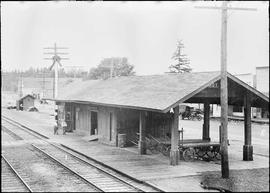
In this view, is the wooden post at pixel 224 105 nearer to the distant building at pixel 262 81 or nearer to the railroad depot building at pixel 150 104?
the railroad depot building at pixel 150 104

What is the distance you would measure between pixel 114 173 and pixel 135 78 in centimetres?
991

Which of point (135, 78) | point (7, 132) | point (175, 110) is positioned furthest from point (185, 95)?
point (7, 132)

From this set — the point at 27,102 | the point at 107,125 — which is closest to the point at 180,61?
the point at 27,102

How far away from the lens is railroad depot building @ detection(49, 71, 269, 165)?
1596 cm

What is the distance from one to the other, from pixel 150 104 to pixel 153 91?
239cm

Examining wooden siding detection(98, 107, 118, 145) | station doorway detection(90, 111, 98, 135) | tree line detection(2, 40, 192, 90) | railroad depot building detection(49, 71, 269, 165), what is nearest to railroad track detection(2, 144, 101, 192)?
railroad depot building detection(49, 71, 269, 165)

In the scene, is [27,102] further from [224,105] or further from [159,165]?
[224,105]

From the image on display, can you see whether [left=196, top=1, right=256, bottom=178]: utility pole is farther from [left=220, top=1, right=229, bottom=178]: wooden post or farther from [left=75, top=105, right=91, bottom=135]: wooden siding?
[left=75, top=105, right=91, bottom=135]: wooden siding

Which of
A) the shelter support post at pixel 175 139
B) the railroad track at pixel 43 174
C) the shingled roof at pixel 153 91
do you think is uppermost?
the shingled roof at pixel 153 91

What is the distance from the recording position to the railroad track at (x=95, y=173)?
487 inches

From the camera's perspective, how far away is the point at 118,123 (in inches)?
845

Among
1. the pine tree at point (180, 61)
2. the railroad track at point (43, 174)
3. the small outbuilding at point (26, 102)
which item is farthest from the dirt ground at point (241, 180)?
the small outbuilding at point (26, 102)

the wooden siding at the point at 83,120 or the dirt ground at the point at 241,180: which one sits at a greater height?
the wooden siding at the point at 83,120

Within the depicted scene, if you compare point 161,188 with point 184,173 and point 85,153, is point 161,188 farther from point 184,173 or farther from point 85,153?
point 85,153
